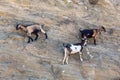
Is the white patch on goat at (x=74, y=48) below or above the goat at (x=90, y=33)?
below

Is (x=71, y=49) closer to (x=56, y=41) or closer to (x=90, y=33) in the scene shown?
(x=56, y=41)

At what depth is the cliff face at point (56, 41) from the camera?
39.8 feet

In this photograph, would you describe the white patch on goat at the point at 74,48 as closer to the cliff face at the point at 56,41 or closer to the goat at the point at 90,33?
the cliff face at the point at 56,41

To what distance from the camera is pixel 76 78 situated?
39.5 ft

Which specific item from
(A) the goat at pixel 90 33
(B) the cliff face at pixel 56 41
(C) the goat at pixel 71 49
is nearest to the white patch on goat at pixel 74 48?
(C) the goat at pixel 71 49

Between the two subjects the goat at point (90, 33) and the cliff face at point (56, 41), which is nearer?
the cliff face at point (56, 41)

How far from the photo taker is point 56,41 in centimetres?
1266

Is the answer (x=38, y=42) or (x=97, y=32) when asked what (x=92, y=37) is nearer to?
(x=97, y=32)

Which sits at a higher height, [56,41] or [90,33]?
[90,33]

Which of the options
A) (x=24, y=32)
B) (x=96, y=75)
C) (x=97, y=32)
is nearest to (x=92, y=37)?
(x=97, y=32)

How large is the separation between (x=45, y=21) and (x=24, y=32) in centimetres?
82

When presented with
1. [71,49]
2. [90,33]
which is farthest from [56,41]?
[90,33]

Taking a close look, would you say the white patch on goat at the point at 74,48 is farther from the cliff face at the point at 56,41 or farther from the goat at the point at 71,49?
the cliff face at the point at 56,41

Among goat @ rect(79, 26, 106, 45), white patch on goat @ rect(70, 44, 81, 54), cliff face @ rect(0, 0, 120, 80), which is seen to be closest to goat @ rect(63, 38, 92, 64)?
white patch on goat @ rect(70, 44, 81, 54)
